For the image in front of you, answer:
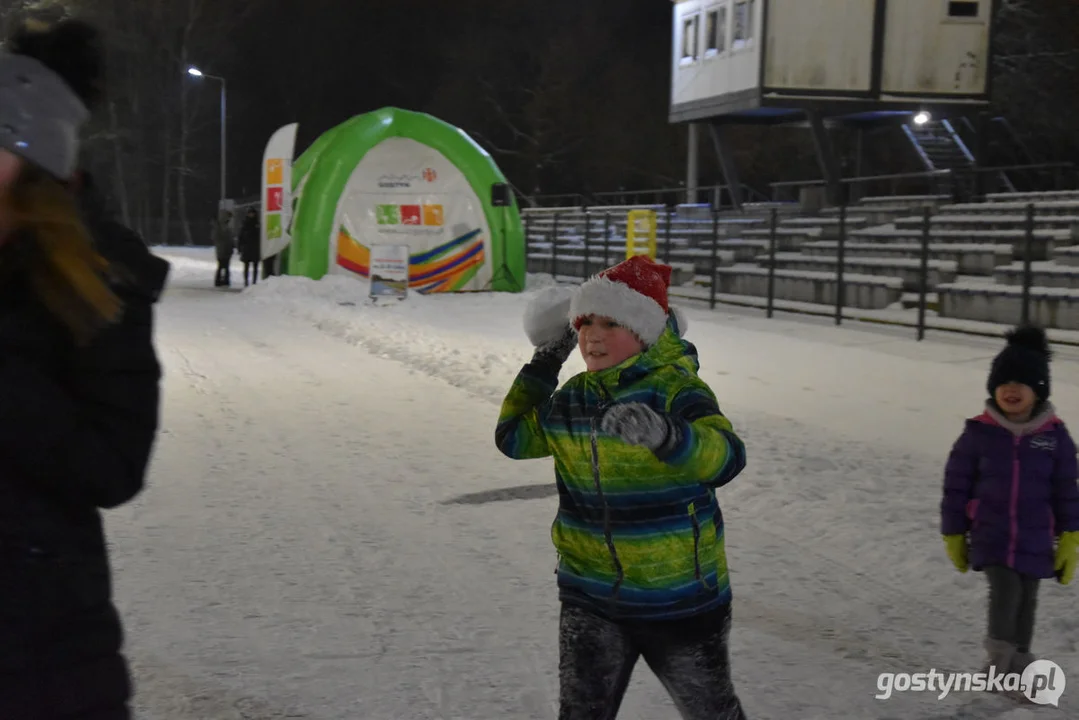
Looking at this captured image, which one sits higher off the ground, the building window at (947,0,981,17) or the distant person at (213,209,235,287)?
the building window at (947,0,981,17)

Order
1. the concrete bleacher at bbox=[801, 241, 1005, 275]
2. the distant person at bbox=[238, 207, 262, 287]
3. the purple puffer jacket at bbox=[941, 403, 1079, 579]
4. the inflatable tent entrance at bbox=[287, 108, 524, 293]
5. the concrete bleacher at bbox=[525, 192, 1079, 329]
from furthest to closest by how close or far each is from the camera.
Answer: the distant person at bbox=[238, 207, 262, 287], the inflatable tent entrance at bbox=[287, 108, 524, 293], the concrete bleacher at bbox=[801, 241, 1005, 275], the concrete bleacher at bbox=[525, 192, 1079, 329], the purple puffer jacket at bbox=[941, 403, 1079, 579]

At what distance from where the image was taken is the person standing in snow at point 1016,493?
157 inches

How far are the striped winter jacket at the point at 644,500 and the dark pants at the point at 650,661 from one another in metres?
0.04

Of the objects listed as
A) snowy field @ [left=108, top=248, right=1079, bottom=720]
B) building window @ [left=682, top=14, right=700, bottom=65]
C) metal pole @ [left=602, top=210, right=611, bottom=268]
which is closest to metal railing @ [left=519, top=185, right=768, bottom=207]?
building window @ [left=682, top=14, right=700, bottom=65]

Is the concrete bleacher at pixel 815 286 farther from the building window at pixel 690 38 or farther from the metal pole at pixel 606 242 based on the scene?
the building window at pixel 690 38

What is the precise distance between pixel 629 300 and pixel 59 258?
4.62ft

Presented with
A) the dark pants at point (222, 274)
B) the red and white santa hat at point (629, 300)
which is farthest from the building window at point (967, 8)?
the red and white santa hat at point (629, 300)

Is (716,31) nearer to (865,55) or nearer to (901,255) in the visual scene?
(865,55)

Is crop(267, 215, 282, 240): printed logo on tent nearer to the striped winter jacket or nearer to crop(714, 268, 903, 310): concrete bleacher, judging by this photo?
crop(714, 268, 903, 310): concrete bleacher

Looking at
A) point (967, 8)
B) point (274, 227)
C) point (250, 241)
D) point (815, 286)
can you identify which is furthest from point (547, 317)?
point (967, 8)

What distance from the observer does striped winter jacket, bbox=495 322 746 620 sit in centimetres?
273

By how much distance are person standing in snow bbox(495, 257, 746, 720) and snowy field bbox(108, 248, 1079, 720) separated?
115 cm

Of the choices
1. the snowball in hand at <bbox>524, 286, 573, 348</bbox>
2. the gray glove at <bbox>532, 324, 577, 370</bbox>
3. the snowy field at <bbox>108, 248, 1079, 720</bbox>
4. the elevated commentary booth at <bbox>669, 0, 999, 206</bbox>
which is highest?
the elevated commentary booth at <bbox>669, 0, 999, 206</bbox>

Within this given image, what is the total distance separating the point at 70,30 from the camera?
6.62 ft
